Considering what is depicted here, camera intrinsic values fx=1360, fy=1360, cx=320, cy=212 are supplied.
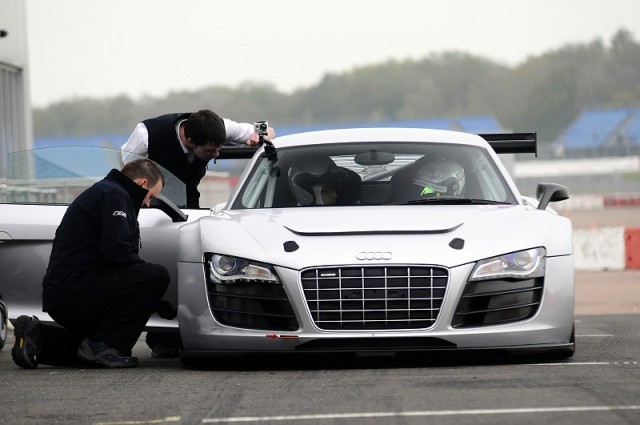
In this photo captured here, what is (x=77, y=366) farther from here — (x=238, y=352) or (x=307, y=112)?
(x=307, y=112)

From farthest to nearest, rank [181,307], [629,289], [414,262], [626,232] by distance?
[626,232]
[629,289]
[181,307]
[414,262]

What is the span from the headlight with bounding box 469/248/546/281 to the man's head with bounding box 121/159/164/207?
2064 millimetres

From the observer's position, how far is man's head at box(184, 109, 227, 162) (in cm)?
903

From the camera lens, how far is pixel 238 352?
286 inches

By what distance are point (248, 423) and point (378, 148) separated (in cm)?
365

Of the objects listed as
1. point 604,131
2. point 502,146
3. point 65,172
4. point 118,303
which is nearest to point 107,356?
point 118,303

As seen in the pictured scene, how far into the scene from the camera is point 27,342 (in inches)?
312

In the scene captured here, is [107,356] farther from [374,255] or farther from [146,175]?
[374,255]

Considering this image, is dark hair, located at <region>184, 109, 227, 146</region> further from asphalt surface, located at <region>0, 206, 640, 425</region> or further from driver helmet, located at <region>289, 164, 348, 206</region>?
asphalt surface, located at <region>0, 206, 640, 425</region>

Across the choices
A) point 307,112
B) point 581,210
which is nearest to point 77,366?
point 581,210

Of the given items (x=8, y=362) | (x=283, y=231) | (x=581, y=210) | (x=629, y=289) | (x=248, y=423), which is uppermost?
(x=283, y=231)

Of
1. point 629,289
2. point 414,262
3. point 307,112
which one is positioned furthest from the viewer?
point 307,112

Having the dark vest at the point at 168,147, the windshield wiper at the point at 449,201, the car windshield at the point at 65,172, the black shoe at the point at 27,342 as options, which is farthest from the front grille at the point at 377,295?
the dark vest at the point at 168,147

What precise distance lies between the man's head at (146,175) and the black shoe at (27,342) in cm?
97
